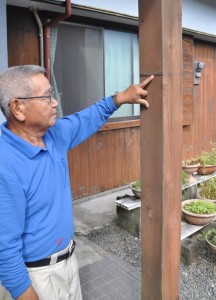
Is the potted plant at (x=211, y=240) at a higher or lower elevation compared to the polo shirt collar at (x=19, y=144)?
lower

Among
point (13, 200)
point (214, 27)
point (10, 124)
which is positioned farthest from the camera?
point (214, 27)

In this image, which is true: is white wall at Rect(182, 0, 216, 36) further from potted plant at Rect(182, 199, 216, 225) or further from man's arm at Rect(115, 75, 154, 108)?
man's arm at Rect(115, 75, 154, 108)

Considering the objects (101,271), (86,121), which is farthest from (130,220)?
(86,121)

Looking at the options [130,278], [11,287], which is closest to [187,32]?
[130,278]

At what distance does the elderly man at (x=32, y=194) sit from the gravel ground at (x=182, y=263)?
1.64m

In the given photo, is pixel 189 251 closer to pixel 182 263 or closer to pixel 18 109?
pixel 182 263

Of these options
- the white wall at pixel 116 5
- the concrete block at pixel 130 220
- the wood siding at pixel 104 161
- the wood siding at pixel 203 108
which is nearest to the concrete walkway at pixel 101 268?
the concrete block at pixel 130 220

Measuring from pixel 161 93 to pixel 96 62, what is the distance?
3742 mm

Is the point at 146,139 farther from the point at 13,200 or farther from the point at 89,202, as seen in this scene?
the point at 89,202

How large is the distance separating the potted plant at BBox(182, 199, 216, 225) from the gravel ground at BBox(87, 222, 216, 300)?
20 centimetres

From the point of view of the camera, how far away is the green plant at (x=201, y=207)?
3674 mm

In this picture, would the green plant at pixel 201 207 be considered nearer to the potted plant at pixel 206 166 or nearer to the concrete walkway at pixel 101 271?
the concrete walkway at pixel 101 271

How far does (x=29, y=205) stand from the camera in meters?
1.49

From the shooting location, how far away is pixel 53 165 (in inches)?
64.6
